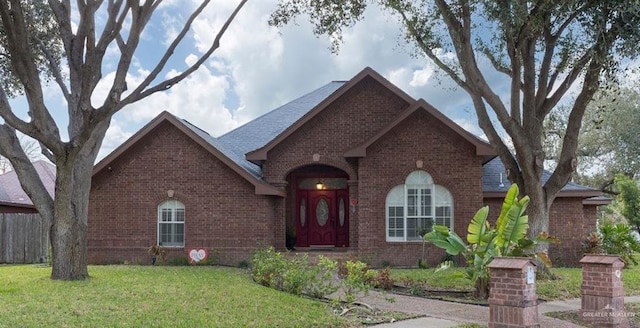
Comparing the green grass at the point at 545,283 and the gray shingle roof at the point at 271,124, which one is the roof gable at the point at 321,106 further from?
the green grass at the point at 545,283

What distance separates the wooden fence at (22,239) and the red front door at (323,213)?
31.1ft

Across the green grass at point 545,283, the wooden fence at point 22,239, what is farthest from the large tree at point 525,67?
the wooden fence at point 22,239

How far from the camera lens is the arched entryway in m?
20.8

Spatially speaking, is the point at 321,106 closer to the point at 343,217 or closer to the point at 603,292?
the point at 343,217

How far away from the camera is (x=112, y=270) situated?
50.4 ft

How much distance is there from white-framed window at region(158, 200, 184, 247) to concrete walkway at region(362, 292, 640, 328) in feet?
27.2

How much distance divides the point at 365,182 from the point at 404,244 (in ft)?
7.39

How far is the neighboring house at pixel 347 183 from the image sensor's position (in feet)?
59.6

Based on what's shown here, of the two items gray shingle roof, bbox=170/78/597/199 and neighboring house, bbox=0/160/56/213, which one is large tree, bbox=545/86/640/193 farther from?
neighboring house, bbox=0/160/56/213

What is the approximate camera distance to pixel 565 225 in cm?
1897

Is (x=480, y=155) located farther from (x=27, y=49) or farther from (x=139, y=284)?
(x=27, y=49)

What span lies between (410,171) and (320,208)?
411 centimetres

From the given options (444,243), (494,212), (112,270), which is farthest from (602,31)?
(112,270)

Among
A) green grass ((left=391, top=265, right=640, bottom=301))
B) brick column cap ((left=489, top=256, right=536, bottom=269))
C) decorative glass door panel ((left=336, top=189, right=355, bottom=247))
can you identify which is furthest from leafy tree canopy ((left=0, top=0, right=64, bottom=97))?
brick column cap ((left=489, top=256, right=536, bottom=269))
